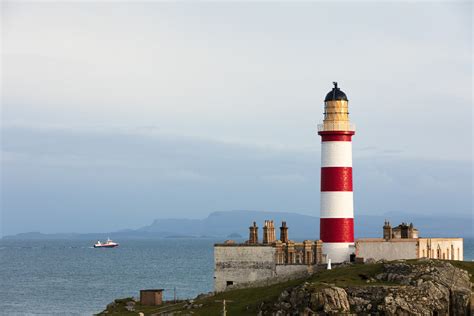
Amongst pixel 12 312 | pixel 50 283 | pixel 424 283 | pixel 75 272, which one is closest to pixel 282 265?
pixel 424 283

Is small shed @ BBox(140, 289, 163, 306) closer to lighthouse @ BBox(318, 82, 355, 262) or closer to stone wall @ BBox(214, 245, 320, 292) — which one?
stone wall @ BBox(214, 245, 320, 292)

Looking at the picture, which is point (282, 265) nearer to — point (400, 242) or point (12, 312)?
point (400, 242)

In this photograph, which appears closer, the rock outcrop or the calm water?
the rock outcrop

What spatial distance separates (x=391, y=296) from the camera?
60438mm

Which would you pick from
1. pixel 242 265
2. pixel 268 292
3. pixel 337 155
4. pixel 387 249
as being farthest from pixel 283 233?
pixel 268 292

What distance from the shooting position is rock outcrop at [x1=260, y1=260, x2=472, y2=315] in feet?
197

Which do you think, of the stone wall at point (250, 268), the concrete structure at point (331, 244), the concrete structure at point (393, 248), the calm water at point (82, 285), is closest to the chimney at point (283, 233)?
the concrete structure at point (331, 244)

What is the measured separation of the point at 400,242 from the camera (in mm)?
74062

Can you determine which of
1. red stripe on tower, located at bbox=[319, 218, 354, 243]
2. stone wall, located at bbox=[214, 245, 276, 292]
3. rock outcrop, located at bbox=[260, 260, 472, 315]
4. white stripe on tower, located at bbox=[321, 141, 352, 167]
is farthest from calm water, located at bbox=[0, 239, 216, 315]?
rock outcrop, located at bbox=[260, 260, 472, 315]

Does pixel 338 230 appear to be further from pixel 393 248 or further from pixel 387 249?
pixel 393 248

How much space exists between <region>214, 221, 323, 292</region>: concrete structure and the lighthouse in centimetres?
148

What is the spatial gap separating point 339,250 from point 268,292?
28.2 ft

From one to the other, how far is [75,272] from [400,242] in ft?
382

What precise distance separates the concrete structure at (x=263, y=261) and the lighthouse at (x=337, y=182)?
4.86 feet
